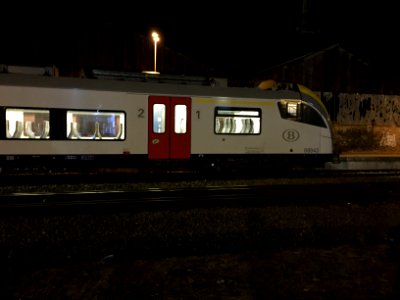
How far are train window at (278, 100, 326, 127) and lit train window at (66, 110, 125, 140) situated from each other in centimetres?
559

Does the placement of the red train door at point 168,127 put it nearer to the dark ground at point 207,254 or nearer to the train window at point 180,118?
the train window at point 180,118

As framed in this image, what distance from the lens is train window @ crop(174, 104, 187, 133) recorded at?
12.9 meters

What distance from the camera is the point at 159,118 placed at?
504 inches

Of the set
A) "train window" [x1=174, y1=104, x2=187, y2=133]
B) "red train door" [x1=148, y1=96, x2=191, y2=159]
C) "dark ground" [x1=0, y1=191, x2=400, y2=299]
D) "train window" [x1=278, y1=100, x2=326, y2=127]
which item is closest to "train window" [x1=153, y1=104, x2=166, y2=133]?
"red train door" [x1=148, y1=96, x2=191, y2=159]

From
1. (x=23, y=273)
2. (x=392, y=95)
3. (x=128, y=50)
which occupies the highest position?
(x=128, y=50)

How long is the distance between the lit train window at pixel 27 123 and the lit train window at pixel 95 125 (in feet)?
2.26

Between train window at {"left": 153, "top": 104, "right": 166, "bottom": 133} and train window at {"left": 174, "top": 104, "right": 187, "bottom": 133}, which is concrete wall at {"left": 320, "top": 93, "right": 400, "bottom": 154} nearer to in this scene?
train window at {"left": 174, "top": 104, "right": 187, "bottom": 133}

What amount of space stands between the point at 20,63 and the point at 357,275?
25.4m

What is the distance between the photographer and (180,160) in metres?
13.2

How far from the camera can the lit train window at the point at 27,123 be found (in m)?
11.6

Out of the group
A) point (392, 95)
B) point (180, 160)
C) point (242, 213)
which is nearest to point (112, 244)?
point (242, 213)

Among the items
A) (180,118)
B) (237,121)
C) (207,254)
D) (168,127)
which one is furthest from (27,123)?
(207,254)

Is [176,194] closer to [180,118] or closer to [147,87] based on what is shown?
[180,118]

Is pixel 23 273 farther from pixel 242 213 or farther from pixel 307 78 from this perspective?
pixel 307 78
